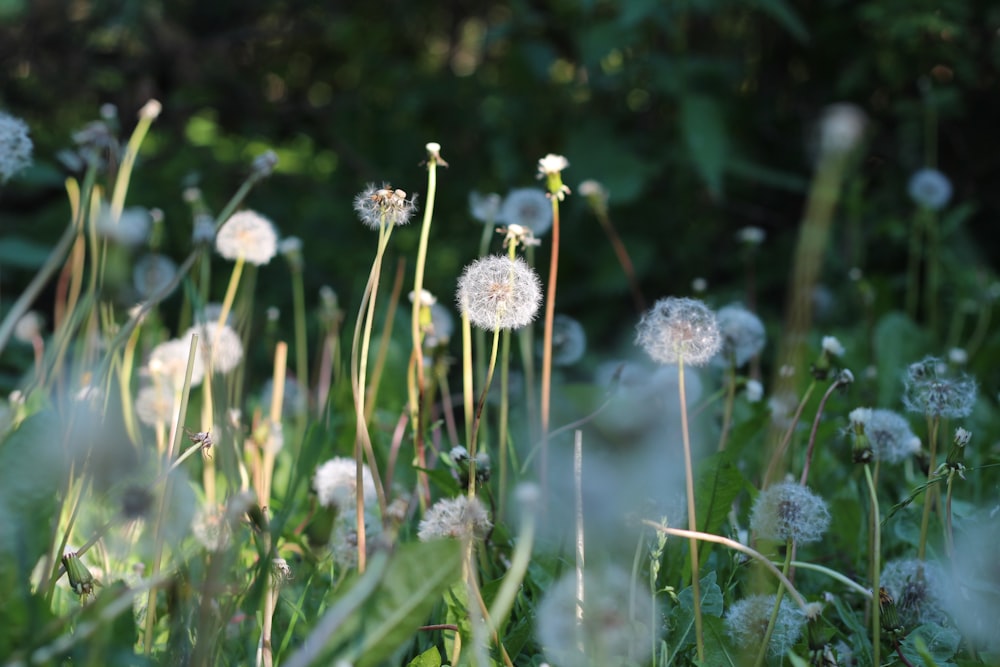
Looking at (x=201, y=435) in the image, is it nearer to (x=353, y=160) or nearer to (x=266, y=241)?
(x=266, y=241)

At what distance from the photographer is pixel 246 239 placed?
1.27 m

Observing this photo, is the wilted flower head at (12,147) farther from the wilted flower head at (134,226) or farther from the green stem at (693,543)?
the green stem at (693,543)

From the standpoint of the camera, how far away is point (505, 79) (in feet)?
8.02

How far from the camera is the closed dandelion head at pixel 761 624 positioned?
0.85 metres

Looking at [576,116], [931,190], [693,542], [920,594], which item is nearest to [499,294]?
[693,542]

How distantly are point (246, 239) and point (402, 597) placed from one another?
0.73 metres

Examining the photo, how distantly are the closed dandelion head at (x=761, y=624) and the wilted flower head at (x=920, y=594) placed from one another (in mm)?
131

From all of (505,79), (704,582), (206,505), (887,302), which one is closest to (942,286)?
(887,302)

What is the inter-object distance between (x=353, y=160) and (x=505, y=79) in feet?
1.47

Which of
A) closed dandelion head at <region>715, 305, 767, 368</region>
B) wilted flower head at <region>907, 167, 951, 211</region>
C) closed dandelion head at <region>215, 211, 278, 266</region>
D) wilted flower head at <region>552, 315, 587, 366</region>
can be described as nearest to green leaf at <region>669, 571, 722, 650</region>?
closed dandelion head at <region>715, 305, 767, 368</region>

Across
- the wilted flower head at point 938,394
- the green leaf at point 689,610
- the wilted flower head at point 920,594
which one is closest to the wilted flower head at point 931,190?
the wilted flower head at point 938,394

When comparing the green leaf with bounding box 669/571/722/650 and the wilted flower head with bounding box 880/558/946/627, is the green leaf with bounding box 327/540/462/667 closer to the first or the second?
the green leaf with bounding box 669/571/722/650

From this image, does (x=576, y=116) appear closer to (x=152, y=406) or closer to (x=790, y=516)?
(x=152, y=406)

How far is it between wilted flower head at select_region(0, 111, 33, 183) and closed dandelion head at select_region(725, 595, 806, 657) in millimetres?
866
